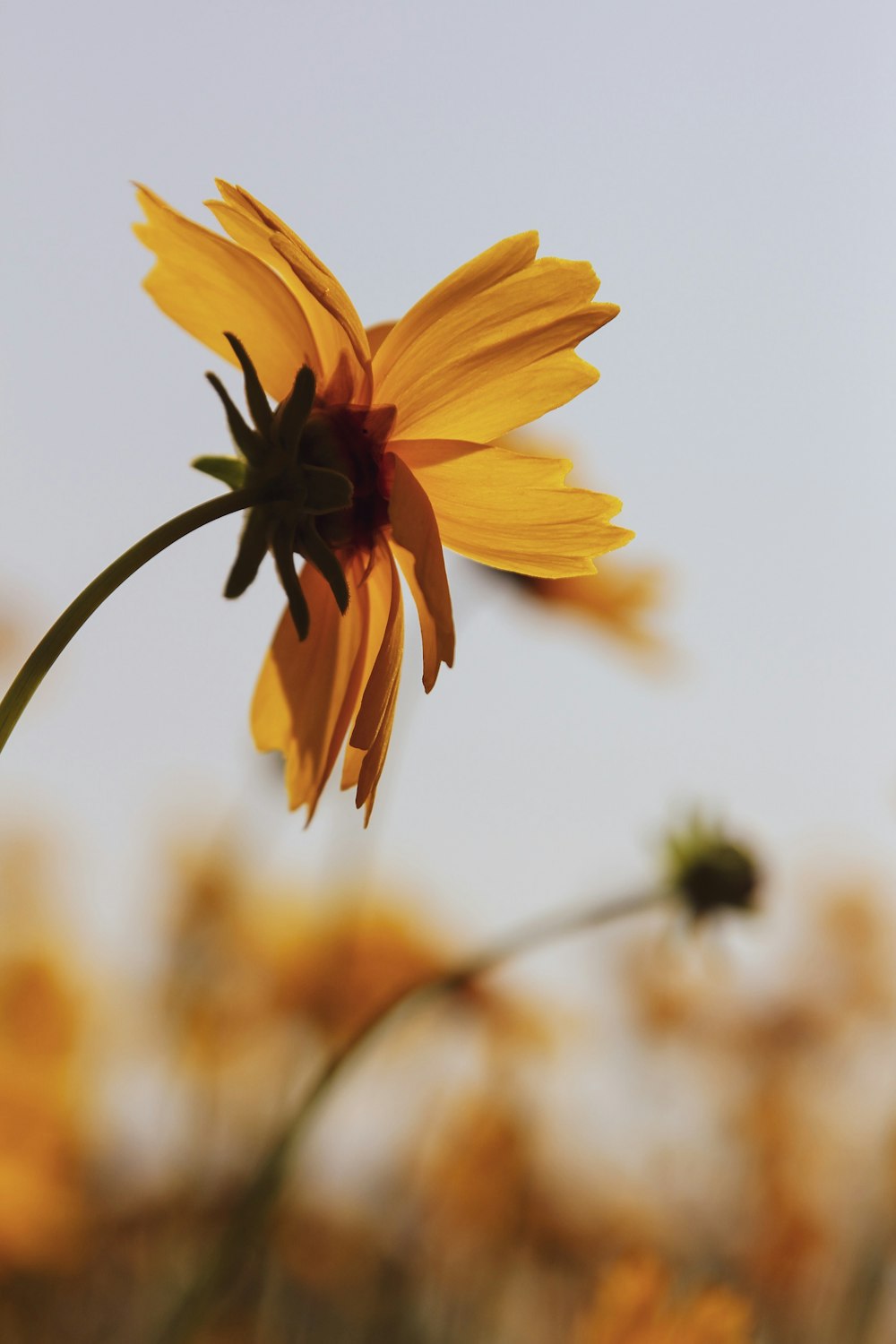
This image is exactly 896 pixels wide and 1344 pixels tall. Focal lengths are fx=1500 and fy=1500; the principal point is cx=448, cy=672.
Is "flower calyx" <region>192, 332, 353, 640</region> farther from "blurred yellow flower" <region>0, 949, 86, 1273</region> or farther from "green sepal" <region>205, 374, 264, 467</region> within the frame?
"blurred yellow flower" <region>0, 949, 86, 1273</region>

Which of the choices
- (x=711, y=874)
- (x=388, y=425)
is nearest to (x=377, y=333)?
(x=388, y=425)

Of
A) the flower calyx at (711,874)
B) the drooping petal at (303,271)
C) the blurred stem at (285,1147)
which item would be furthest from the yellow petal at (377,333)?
the flower calyx at (711,874)

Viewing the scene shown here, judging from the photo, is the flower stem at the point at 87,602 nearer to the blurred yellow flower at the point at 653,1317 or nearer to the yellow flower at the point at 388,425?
the yellow flower at the point at 388,425

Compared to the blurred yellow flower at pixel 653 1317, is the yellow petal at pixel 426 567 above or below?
above

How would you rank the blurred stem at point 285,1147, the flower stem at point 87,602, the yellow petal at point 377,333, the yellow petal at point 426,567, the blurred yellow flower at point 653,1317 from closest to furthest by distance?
the flower stem at point 87,602 → the yellow petal at point 426,567 → the yellow petal at point 377,333 → the blurred stem at point 285,1147 → the blurred yellow flower at point 653,1317

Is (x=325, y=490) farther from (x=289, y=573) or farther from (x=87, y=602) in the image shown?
(x=87, y=602)

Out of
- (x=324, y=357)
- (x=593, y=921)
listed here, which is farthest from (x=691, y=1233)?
(x=324, y=357)

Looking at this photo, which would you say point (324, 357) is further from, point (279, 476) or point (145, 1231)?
point (145, 1231)
